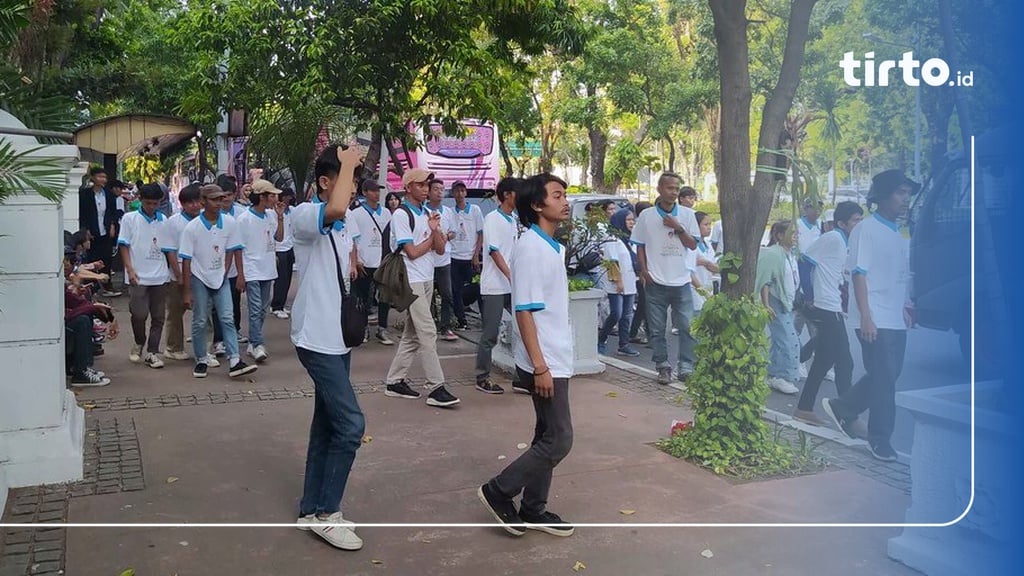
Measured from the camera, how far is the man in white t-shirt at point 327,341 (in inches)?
156

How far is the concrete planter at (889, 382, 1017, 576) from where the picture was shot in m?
2.74

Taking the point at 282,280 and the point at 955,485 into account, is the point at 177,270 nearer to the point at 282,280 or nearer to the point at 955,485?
the point at 282,280

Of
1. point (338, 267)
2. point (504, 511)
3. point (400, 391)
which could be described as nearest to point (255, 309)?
point (400, 391)

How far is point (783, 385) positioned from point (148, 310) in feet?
17.3

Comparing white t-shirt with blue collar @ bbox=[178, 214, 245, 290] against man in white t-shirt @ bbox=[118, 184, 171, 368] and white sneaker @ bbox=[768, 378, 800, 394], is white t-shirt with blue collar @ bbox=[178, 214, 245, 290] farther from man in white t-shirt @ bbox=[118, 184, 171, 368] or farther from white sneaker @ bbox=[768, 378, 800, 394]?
white sneaker @ bbox=[768, 378, 800, 394]

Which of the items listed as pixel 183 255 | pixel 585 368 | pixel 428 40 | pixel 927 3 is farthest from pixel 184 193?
pixel 927 3

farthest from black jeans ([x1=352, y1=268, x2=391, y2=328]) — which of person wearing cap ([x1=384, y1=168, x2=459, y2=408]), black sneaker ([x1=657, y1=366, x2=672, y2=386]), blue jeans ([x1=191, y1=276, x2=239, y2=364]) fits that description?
black sneaker ([x1=657, y1=366, x2=672, y2=386])

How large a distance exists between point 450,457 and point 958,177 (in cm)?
333

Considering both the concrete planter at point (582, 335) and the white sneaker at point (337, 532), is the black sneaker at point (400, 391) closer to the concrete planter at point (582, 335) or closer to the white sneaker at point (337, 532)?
the concrete planter at point (582, 335)

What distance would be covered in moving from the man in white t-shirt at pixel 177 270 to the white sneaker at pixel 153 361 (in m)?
0.23

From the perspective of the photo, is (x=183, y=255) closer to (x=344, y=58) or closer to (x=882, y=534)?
(x=344, y=58)

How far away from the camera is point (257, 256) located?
8289 mm

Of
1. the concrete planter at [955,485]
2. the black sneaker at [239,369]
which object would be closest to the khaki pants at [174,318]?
the black sneaker at [239,369]

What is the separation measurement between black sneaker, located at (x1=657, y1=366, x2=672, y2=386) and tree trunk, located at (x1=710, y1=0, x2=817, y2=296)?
2.22m
